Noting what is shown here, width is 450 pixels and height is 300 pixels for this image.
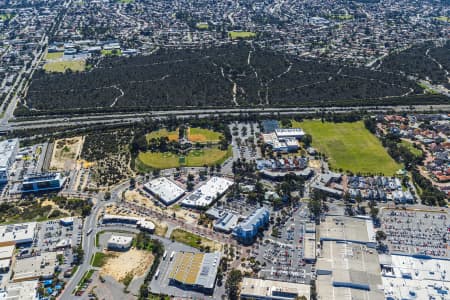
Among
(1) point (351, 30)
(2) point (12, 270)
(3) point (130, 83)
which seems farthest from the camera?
(1) point (351, 30)

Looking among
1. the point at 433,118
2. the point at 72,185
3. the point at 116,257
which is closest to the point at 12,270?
the point at 116,257

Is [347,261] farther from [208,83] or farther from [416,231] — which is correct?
[208,83]

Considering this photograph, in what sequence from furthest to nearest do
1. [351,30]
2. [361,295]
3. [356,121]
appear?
[351,30] < [356,121] < [361,295]

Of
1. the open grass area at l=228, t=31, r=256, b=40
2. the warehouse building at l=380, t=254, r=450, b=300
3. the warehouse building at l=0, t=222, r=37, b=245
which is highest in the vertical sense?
the warehouse building at l=380, t=254, r=450, b=300

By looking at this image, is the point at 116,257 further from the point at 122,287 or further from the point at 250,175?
the point at 250,175

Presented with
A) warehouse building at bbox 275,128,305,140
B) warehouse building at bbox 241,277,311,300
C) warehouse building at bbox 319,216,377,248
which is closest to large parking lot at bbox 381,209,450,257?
warehouse building at bbox 319,216,377,248

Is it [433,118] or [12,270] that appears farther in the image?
[433,118]

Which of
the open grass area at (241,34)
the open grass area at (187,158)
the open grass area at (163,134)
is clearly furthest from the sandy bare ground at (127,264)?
the open grass area at (241,34)

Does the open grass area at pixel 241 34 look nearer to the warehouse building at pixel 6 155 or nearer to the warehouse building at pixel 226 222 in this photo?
the warehouse building at pixel 6 155

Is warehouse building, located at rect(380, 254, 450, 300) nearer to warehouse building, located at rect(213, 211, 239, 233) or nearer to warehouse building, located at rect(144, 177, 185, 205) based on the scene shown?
warehouse building, located at rect(213, 211, 239, 233)
